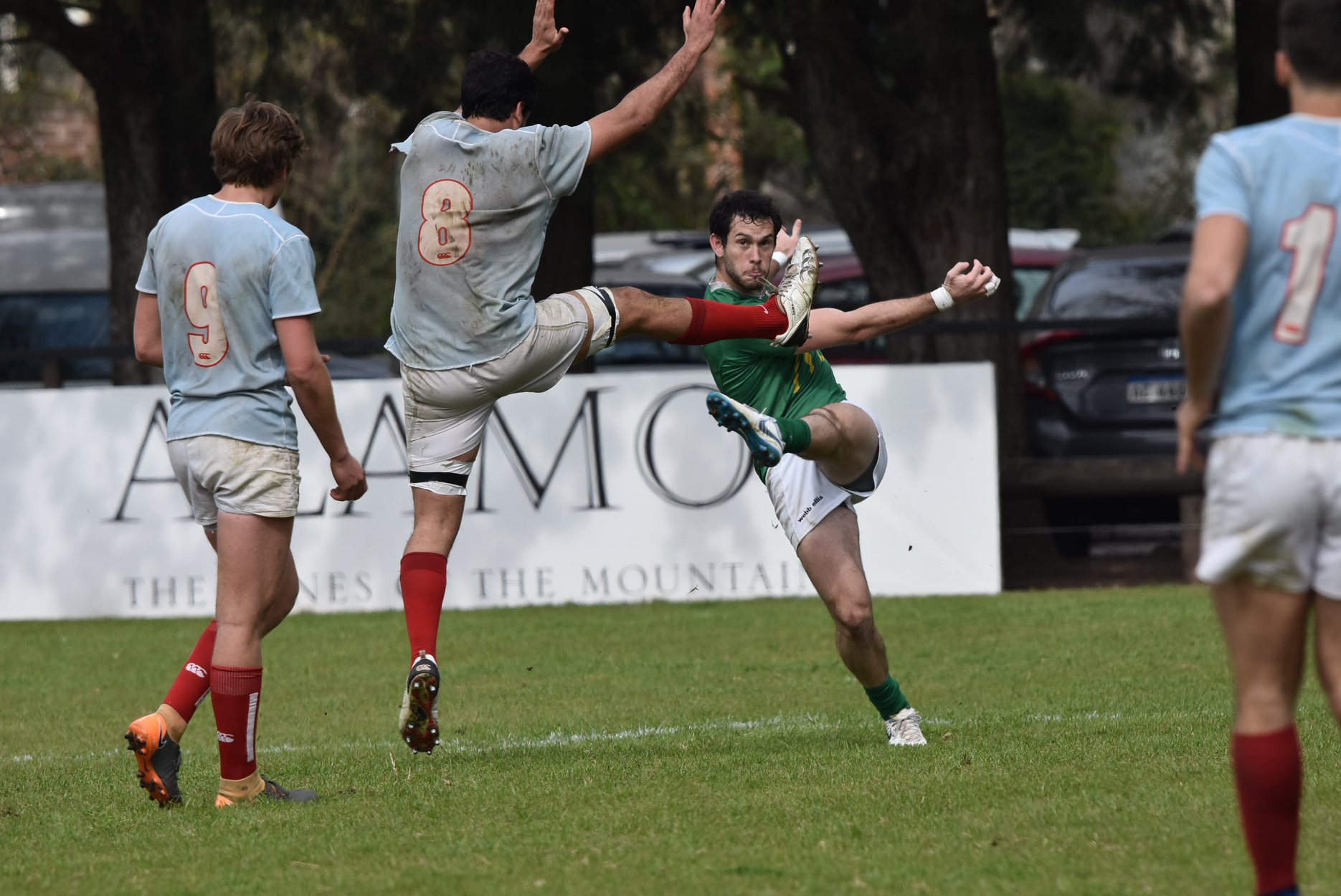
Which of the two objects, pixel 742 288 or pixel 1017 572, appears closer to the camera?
pixel 742 288

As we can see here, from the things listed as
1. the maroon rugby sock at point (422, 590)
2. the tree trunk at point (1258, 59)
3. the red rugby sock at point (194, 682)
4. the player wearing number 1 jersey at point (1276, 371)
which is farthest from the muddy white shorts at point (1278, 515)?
the tree trunk at point (1258, 59)

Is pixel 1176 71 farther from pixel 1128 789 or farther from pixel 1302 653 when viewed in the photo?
pixel 1302 653

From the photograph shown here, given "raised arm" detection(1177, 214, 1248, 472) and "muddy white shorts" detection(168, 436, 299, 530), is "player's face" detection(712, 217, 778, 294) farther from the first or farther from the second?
"raised arm" detection(1177, 214, 1248, 472)

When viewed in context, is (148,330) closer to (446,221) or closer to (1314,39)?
(446,221)

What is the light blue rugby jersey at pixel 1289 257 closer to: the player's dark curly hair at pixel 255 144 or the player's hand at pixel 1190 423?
the player's hand at pixel 1190 423

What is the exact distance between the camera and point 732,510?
1226 centimetres

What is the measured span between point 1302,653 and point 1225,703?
378cm

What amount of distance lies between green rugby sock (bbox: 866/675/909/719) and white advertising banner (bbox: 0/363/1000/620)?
5.21 meters

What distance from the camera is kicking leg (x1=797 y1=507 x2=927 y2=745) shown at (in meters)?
6.64

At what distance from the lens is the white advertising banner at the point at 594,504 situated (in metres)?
12.2

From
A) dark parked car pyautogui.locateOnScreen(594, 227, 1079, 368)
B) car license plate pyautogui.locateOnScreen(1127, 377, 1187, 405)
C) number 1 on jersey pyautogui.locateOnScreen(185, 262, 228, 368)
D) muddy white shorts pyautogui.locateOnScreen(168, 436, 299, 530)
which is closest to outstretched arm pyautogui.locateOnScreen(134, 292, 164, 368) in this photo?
number 1 on jersey pyautogui.locateOnScreen(185, 262, 228, 368)

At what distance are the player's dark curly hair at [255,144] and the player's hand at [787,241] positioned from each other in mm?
2097

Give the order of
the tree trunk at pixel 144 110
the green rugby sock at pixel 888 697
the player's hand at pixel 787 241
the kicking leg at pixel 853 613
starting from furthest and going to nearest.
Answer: the tree trunk at pixel 144 110, the player's hand at pixel 787 241, the green rugby sock at pixel 888 697, the kicking leg at pixel 853 613

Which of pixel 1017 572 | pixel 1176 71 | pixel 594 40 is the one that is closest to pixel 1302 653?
pixel 1017 572
